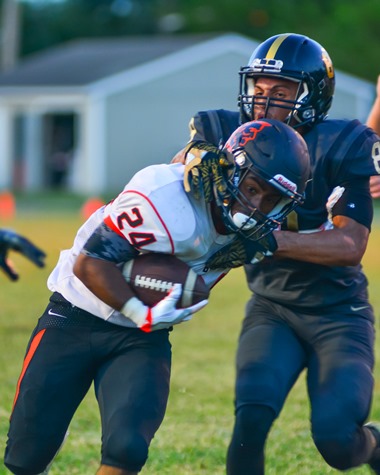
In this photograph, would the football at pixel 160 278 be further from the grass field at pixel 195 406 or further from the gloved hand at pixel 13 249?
the grass field at pixel 195 406

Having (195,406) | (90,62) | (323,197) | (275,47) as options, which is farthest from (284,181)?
(90,62)

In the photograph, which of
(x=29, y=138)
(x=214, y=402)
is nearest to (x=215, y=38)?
(x=29, y=138)

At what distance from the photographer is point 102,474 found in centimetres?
390

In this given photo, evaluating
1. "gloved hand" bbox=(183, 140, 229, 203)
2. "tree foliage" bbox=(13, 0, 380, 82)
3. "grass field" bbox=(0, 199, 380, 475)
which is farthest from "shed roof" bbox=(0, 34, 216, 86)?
"gloved hand" bbox=(183, 140, 229, 203)

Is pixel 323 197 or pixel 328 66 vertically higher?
pixel 328 66

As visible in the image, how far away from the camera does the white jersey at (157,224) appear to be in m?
4.03

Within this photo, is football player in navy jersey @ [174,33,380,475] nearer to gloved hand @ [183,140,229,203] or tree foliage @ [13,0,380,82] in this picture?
gloved hand @ [183,140,229,203]

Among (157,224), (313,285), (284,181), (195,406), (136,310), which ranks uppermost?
(284,181)

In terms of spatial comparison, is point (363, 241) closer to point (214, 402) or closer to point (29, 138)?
point (214, 402)

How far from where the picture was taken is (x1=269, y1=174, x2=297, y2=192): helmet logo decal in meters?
4.09

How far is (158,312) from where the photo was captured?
3.99 meters

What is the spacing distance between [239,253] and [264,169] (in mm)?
359

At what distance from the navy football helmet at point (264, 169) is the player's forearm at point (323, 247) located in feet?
0.78

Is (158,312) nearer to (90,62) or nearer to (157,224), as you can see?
(157,224)
